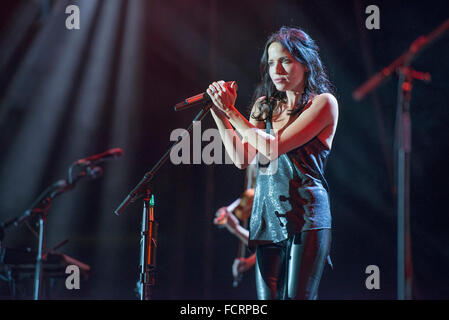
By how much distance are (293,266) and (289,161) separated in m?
0.37

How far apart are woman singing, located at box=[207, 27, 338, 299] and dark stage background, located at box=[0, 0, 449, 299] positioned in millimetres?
1990

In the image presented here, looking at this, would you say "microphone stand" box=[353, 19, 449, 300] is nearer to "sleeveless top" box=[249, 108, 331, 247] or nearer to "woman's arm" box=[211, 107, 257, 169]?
"sleeveless top" box=[249, 108, 331, 247]

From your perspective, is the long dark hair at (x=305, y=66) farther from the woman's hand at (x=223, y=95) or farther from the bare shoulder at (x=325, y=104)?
the woman's hand at (x=223, y=95)

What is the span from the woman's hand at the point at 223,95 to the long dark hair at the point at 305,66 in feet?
0.64

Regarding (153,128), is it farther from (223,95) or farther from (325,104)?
(325,104)

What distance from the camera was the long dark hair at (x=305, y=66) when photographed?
70.2 inches

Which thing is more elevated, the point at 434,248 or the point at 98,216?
the point at 98,216

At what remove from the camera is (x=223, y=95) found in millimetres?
1691

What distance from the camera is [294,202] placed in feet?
5.24

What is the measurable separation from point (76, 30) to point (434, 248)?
347 centimetres

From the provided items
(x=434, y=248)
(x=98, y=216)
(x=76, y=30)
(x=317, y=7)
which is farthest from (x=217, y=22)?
(x=434, y=248)

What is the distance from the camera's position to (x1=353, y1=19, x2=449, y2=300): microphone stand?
4.65 ft

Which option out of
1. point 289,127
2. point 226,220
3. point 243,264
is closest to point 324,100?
point 289,127

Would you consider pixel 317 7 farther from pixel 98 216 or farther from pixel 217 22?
pixel 98 216
